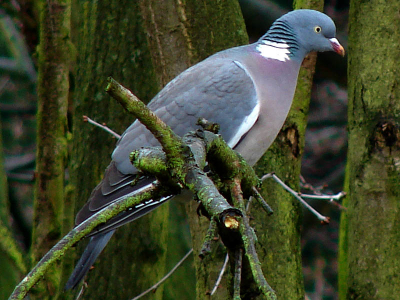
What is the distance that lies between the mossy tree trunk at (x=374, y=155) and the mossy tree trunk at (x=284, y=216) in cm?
23

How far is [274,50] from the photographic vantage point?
3070 millimetres

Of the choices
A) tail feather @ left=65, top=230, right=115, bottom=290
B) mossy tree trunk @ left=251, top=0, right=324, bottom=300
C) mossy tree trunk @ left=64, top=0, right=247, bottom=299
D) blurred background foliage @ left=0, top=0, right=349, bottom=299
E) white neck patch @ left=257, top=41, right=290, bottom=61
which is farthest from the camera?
blurred background foliage @ left=0, top=0, right=349, bottom=299

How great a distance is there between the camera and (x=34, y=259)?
313 centimetres

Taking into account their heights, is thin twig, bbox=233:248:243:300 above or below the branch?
below

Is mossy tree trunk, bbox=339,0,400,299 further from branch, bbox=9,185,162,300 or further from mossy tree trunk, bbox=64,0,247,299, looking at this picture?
branch, bbox=9,185,162,300

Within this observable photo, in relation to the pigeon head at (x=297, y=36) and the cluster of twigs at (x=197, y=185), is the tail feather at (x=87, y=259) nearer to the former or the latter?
the cluster of twigs at (x=197, y=185)

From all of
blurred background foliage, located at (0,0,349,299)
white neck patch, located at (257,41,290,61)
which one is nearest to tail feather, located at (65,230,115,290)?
white neck patch, located at (257,41,290,61)

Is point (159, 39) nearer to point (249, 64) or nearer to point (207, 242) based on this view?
point (249, 64)

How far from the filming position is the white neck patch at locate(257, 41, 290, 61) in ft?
9.95

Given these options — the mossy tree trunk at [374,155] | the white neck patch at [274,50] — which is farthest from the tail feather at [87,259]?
the white neck patch at [274,50]

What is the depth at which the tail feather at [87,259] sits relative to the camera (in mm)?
2275

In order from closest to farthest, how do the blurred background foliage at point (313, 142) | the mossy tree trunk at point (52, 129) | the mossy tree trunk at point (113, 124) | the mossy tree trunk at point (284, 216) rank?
the mossy tree trunk at point (284, 216) < the mossy tree trunk at point (52, 129) < the mossy tree trunk at point (113, 124) < the blurred background foliage at point (313, 142)

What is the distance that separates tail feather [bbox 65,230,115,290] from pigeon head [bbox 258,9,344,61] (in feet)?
3.95

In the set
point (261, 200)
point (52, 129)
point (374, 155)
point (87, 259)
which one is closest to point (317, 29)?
point (374, 155)
